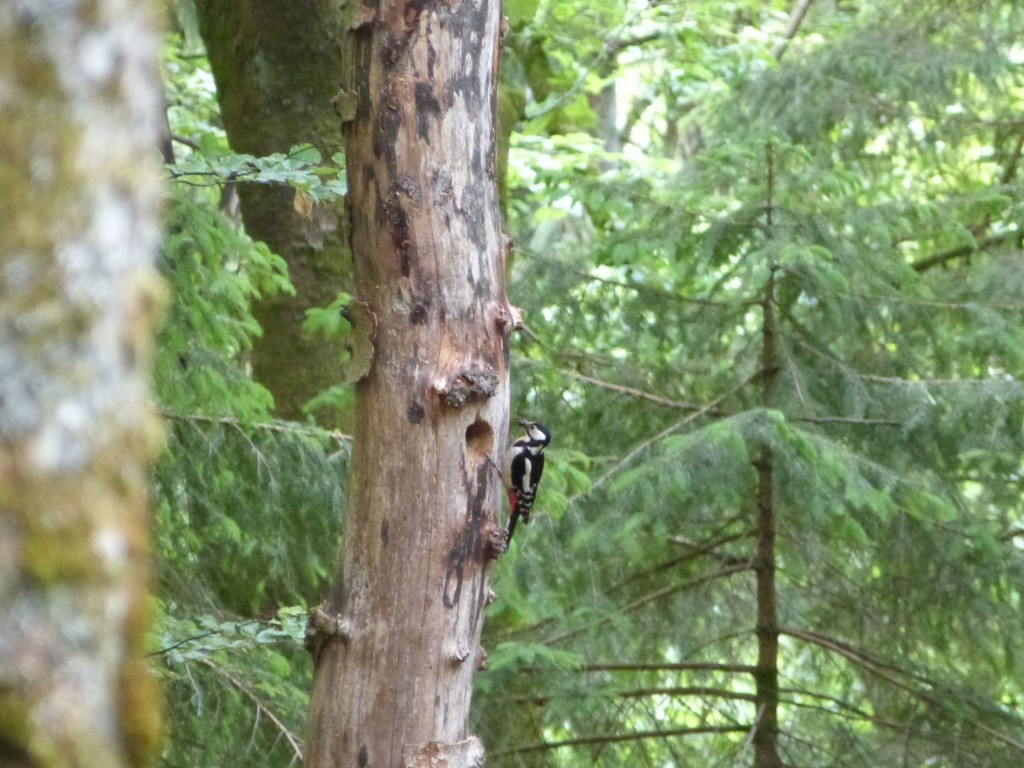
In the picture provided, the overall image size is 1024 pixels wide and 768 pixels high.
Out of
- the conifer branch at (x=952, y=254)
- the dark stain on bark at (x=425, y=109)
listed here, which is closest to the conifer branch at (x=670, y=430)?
the conifer branch at (x=952, y=254)

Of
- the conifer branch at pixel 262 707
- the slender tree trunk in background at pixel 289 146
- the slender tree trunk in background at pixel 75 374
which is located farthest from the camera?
the slender tree trunk in background at pixel 289 146

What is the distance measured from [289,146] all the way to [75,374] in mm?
6032

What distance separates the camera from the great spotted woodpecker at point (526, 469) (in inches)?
190

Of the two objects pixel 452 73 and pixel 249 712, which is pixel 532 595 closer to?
pixel 249 712

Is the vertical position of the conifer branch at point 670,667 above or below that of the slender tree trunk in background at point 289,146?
below

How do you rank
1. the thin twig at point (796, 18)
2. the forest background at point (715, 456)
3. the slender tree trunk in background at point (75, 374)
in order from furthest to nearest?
the thin twig at point (796, 18) < the forest background at point (715, 456) < the slender tree trunk in background at point (75, 374)

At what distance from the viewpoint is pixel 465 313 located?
11.2 ft

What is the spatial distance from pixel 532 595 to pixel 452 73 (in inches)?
127

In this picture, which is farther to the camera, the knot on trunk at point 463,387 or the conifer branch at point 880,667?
the conifer branch at point 880,667

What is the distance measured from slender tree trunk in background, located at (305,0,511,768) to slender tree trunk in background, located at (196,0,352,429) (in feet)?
11.2

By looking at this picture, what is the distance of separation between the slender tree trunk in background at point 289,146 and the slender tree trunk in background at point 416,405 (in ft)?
11.2

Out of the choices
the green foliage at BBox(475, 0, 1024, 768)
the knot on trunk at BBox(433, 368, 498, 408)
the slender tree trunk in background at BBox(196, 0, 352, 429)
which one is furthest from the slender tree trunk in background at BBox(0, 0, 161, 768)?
the slender tree trunk in background at BBox(196, 0, 352, 429)

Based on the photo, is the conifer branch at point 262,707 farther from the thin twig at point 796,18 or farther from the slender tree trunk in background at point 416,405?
the thin twig at point 796,18

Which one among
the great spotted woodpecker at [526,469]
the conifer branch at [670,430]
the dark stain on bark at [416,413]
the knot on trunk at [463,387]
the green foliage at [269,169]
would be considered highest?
the green foliage at [269,169]
